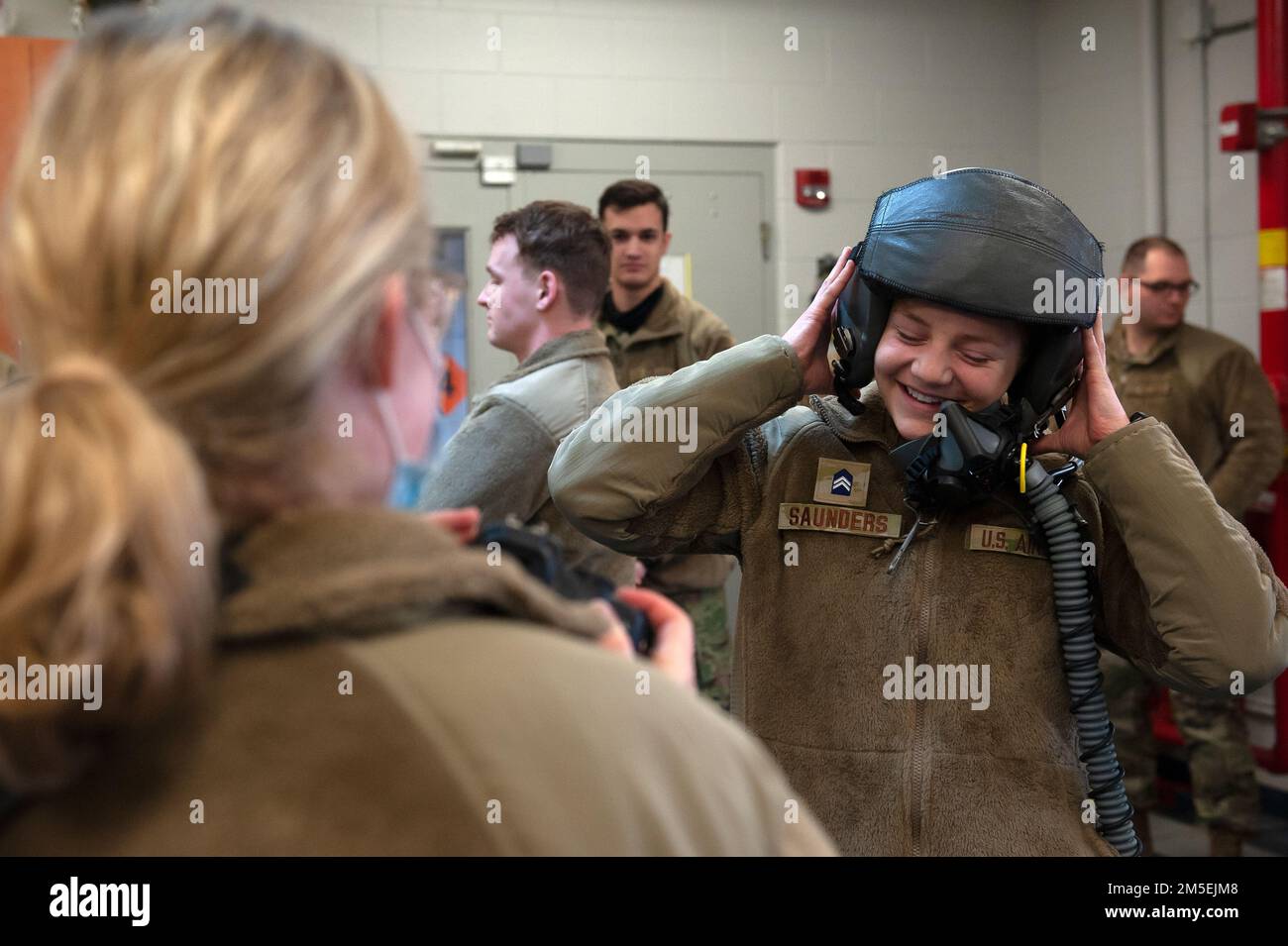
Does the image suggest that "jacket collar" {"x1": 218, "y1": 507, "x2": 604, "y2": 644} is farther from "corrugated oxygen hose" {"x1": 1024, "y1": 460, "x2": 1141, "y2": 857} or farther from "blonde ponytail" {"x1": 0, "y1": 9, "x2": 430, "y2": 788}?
"corrugated oxygen hose" {"x1": 1024, "y1": 460, "x2": 1141, "y2": 857}

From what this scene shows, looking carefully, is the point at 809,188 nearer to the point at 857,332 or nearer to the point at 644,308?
the point at 644,308

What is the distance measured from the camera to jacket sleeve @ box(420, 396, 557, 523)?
2.73m

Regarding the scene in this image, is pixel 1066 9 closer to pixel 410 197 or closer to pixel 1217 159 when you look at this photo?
pixel 1217 159

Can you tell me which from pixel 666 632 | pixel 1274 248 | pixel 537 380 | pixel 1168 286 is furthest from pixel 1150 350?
pixel 666 632

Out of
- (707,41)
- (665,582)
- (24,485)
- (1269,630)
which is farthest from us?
(707,41)

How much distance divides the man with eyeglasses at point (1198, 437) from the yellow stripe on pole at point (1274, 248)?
0.78 feet

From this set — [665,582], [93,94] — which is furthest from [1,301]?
[665,582]

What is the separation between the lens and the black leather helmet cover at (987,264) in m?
1.58

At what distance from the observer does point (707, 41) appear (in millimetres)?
5203

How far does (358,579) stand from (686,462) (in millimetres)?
1089

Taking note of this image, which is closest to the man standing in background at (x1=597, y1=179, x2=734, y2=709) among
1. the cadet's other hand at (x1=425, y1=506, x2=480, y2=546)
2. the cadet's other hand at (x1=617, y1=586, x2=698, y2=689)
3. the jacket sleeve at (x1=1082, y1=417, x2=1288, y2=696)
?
the jacket sleeve at (x1=1082, y1=417, x2=1288, y2=696)

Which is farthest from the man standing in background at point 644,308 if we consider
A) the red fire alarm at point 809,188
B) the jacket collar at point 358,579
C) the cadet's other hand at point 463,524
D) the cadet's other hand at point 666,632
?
the jacket collar at point 358,579

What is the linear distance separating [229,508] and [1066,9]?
550cm

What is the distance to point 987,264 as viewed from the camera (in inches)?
62.3
